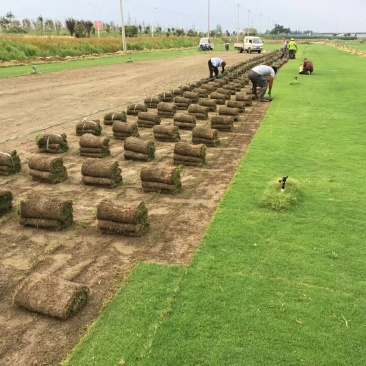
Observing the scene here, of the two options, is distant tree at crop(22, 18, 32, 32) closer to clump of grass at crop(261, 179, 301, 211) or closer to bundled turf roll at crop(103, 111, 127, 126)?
bundled turf roll at crop(103, 111, 127, 126)

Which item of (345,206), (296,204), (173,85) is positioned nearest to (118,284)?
(296,204)

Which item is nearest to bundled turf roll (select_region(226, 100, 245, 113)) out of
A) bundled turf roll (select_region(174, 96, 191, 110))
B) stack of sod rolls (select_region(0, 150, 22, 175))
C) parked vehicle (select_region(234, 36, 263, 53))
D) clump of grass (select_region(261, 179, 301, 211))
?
bundled turf roll (select_region(174, 96, 191, 110))

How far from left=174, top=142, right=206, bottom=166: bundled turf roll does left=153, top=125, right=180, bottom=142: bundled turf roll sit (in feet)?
7.98

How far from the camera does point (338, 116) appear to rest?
682 inches

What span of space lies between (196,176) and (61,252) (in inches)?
180

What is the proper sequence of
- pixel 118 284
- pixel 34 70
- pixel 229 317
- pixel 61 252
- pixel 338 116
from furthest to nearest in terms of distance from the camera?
pixel 34 70 < pixel 338 116 < pixel 61 252 < pixel 118 284 < pixel 229 317

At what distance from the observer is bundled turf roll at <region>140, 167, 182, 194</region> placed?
9.10m

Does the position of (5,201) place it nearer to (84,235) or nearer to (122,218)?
(84,235)

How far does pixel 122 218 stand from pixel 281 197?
3.47 m

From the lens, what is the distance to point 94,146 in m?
11.8

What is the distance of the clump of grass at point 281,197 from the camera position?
822 centimetres

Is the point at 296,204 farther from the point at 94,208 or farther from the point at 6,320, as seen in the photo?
the point at 6,320

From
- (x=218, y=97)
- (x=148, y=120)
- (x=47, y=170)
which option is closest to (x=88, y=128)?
(x=148, y=120)

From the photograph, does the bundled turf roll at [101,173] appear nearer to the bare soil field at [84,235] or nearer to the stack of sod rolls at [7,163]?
the bare soil field at [84,235]
